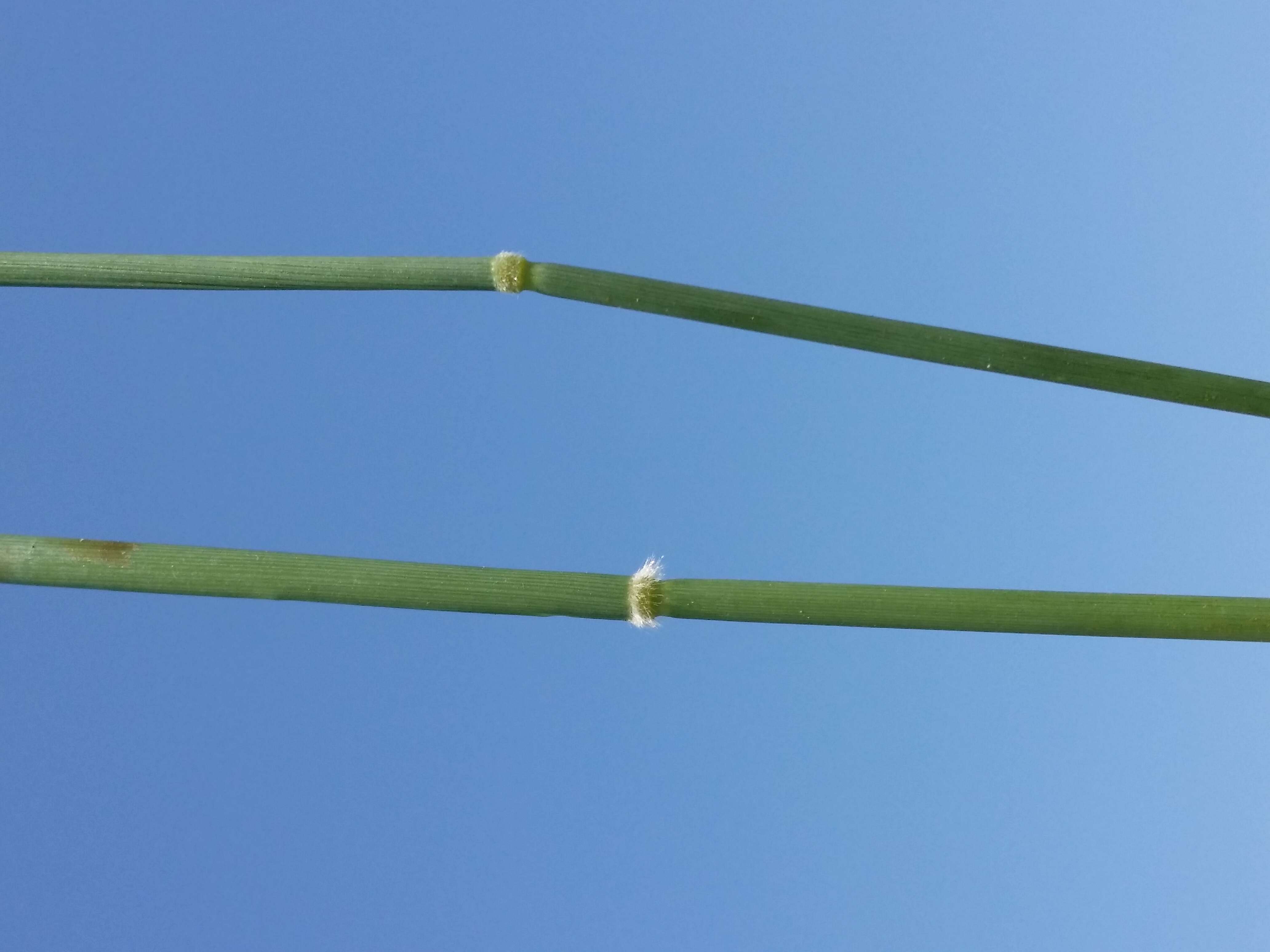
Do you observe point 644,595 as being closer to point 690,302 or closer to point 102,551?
point 690,302

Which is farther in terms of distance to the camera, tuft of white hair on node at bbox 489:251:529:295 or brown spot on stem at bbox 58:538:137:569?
tuft of white hair on node at bbox 489:251:529:295

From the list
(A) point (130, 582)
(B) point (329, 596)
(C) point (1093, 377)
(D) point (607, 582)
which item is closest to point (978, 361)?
(C) point (1093, 377)

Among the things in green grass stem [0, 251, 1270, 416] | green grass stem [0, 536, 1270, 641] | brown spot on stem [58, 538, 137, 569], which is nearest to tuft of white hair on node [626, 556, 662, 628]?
green grass stem [0, 536, 1270, 641]

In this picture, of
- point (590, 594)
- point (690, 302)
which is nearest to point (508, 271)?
point (690, 302)

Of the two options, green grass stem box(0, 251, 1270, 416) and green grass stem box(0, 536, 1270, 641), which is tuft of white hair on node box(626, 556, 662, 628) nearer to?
green grass stem box(0, 536, 1270, 641)

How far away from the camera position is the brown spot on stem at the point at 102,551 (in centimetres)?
84

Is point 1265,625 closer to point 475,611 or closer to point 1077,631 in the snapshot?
point 1077,631

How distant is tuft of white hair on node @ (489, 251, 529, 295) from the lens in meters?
0.94

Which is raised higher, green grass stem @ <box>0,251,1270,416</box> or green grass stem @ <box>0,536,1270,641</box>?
green grass stem @ <box>0,251,1270,416</box>

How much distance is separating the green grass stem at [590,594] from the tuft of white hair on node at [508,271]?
0.28m

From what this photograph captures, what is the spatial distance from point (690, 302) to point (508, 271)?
0.16 metres

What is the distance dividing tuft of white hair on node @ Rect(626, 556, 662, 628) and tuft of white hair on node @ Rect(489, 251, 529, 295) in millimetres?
298

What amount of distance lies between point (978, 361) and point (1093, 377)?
0.09 meters

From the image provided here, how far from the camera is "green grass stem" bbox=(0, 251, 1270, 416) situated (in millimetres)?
884
